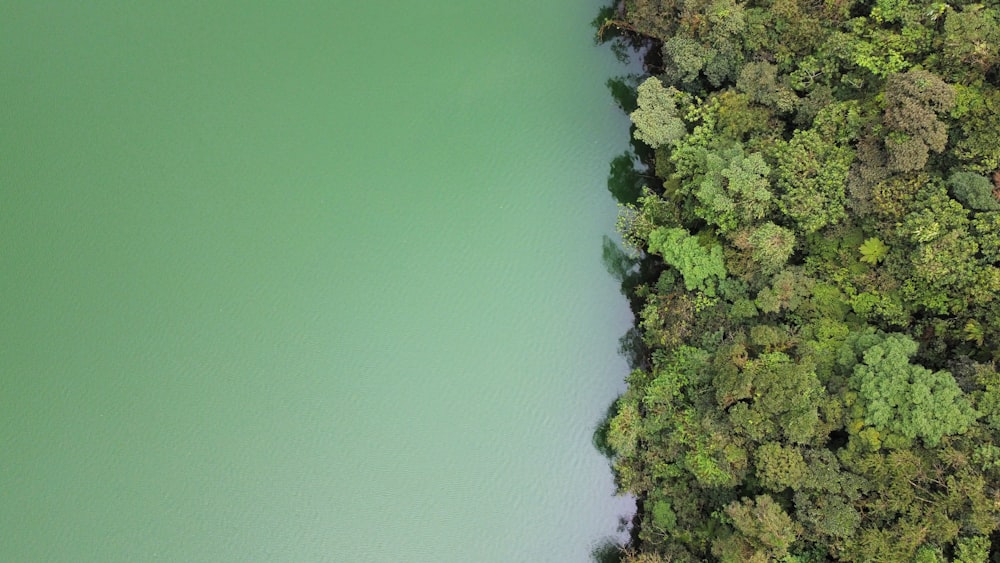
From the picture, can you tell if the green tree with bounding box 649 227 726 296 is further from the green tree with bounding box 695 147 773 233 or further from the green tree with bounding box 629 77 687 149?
the green tree with bounding box 629 77 687 149

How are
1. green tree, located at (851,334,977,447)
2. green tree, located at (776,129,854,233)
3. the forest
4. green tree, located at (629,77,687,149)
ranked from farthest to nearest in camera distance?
green tree, located at (629,77,687,149) → green tree, located at (776,129,854,233) → the forest → green tree, located at (851,334,977,447)

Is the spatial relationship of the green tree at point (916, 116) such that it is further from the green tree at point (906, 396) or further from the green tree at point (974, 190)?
the green tree at point (906, 396)

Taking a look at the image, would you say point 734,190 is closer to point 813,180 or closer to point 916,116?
point 813,180

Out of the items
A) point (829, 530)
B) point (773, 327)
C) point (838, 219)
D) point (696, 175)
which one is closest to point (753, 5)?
point (696, 175)

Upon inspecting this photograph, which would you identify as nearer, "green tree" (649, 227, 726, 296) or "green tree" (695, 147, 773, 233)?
"green tree" (695, 147, 773, 233)

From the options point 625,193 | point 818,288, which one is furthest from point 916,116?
point 625,193

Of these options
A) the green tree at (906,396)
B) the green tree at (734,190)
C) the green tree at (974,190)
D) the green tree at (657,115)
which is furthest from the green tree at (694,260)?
the green tree at (974,190)

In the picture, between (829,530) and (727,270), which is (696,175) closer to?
(727,270)

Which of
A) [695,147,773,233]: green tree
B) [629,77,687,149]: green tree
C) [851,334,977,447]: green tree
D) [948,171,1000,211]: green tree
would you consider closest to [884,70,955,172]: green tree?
[948,171,1000,211]: green tree
